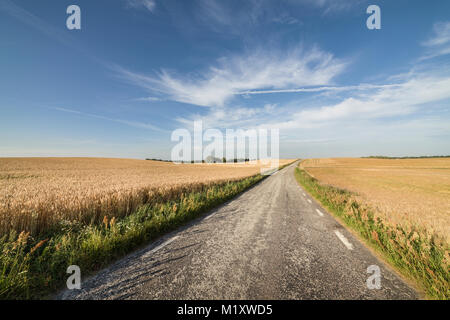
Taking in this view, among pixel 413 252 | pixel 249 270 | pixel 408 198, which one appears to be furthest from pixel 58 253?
pixel 408 198

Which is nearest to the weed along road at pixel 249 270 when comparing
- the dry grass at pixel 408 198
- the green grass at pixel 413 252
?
the green grass at pixel 413 252

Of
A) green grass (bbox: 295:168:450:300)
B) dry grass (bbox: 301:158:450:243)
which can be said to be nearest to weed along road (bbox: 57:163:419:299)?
green grass (bbox: 295:168:450:300)

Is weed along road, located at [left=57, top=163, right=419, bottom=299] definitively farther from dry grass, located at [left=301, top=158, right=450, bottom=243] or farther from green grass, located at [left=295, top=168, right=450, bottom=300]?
dry grass, located at [left=301, top=158, right=450, bottom=243]

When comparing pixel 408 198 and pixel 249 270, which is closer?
pixel 249 270

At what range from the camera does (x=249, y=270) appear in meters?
3.14

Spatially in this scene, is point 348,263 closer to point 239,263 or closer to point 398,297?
point 398,297

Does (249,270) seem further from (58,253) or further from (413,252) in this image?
(58,253)

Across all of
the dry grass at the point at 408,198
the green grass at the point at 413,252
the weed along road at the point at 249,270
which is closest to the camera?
the weed along road at the point at 249,270

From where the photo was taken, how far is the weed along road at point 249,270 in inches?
101

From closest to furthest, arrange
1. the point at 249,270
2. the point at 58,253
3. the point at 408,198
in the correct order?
the point at 249,270, the point at 58,253, the point at 408,198

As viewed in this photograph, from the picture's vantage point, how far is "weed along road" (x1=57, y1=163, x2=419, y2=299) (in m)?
2.55

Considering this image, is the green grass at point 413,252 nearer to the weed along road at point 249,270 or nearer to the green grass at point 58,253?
the weed along road at point 249,270

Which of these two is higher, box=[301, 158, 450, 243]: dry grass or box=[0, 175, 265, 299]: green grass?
box=[0, 175, 265, 299]: green grass

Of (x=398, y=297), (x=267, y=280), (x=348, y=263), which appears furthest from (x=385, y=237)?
(x=267, y=280)
